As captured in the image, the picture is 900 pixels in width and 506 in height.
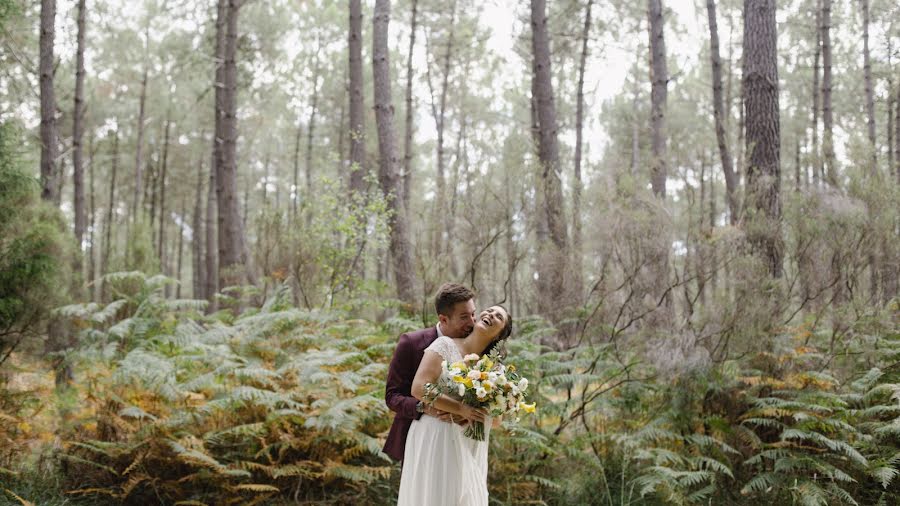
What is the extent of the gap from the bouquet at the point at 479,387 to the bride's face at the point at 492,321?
0.50 ft

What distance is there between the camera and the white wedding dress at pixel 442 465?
3484 millimetres

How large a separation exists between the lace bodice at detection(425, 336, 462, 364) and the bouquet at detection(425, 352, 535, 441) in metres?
0.07

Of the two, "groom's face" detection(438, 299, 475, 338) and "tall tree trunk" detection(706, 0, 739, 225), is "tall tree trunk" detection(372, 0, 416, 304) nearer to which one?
"tall tree trunk" detection(706, 0, 739, 225)

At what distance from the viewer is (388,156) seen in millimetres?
11586

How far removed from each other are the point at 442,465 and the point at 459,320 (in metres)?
0.71

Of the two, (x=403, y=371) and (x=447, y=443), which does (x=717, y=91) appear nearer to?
(x=403, y=371)

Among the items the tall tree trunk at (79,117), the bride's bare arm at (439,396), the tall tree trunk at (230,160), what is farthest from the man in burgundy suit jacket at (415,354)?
the tall tree trunk at (79,117)

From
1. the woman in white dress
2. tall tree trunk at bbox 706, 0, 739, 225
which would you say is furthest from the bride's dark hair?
tall tree trunk at bbox 706, 0, 739, 225

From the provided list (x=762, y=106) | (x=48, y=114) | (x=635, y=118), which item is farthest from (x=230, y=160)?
(x=635, y=118)

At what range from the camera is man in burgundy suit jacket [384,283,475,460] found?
3562 millimetres

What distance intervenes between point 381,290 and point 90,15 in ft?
46.1

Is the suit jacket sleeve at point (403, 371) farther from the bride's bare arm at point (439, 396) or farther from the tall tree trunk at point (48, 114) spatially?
the tall tree trunk at point (48, 114)

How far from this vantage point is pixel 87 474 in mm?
5914

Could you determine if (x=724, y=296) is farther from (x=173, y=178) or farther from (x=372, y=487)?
(x=173, y=178)
